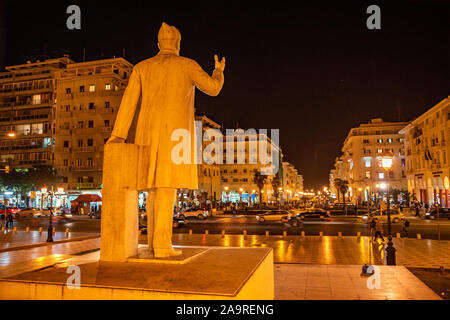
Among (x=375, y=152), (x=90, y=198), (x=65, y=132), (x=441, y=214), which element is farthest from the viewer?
(x=375, y=152)

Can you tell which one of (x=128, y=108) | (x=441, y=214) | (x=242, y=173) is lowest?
→ (x=441, y=214)

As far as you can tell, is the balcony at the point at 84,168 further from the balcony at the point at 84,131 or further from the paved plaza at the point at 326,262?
the paved plaza at the point at 326,262

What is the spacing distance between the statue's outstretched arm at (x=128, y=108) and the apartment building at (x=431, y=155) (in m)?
49.6

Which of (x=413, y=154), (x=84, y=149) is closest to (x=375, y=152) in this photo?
(x=413, y=154)

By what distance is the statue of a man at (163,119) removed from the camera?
23.0 ft

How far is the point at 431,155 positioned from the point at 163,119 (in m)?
56.7

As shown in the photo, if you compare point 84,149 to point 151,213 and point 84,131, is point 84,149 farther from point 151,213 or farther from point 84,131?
point 151,213

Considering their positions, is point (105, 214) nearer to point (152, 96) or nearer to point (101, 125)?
point (152, 96)

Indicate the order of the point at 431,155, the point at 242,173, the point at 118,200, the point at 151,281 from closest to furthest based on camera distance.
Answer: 1. the point at 151,281
2. the point at 118,200
3. the point at 431,155
4. the point at 242,173

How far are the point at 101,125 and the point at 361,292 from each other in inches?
2065

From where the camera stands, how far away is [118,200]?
694 centimetres

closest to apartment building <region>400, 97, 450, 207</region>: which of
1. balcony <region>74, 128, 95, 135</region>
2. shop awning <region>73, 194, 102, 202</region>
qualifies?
shop awning <region>73, 194, 102, 202</region>

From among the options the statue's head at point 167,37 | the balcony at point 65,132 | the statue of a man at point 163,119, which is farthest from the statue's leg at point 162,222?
the balcony at point 65,132
